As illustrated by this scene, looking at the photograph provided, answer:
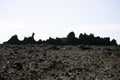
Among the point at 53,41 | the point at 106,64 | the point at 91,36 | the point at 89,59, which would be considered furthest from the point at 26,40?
the point at 106,64

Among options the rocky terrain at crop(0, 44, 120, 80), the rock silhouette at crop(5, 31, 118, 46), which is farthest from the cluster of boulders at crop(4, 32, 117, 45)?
the rocky terrain at crop(0, 44, 120, 80)

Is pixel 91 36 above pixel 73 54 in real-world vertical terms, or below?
above

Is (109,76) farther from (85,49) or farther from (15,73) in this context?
(85,49)

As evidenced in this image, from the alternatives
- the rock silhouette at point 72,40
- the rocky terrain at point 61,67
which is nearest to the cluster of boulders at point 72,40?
the rock silhouette at point 72,40

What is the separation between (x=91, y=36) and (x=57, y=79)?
25.6 m

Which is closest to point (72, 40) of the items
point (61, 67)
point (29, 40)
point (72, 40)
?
point (72, 40)

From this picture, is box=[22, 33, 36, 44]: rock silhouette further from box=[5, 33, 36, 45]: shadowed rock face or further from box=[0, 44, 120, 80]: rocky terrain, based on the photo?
box=[0, 44, 120, 80]: rocky terrain

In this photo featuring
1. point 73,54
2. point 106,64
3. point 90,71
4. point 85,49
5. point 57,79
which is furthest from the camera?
point 85,49

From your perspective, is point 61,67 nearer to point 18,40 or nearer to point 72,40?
point 72,40

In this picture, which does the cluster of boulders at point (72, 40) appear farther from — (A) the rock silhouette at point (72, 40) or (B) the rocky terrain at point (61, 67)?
(B) the rocky terrain at point (61, 67)

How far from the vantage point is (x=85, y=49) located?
1235 inches

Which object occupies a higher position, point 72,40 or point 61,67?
point 72,40

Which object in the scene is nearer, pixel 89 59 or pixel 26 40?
pixel 89 59

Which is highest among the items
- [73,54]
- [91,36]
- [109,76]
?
[91,36]
